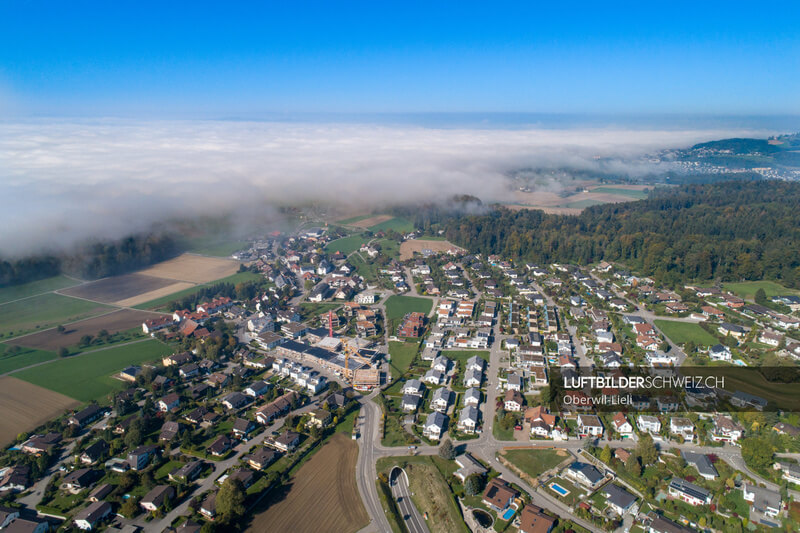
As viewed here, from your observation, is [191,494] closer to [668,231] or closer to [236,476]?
[236,476]

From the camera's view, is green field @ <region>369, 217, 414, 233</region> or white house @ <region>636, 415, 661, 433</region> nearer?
white house @ <region>636, 415, 661, 433</region>

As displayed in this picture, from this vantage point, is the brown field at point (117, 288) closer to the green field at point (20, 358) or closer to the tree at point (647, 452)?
the green field at point (20, 358)

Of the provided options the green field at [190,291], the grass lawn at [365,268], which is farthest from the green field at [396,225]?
the green field at [190,291]

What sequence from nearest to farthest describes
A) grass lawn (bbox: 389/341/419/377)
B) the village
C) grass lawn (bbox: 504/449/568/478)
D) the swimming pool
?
the village, the swimming pool, grass lawn (bbox: 504/449/568/478), grass lawn (bbox: 389/341/419/377)

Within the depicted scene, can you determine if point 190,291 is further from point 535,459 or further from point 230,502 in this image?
point 535,459

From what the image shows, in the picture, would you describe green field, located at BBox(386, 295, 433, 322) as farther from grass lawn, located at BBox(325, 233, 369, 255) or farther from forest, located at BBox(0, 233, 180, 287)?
forest, located at BBox(0, 233, 180, 287)

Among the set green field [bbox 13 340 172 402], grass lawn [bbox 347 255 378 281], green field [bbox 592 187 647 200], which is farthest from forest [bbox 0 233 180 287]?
green field [bbox 592 187 647 200]

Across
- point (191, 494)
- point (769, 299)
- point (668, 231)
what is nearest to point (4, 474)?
point (191, 494)
